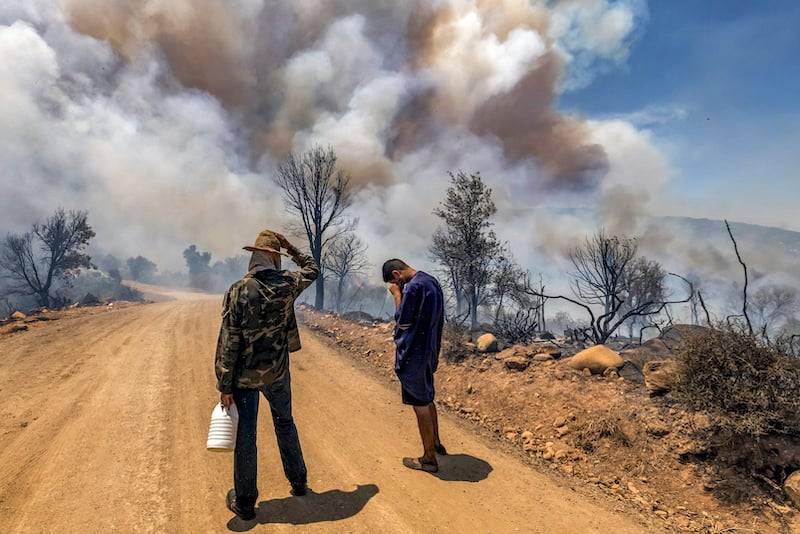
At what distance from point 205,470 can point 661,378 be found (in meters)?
4.99

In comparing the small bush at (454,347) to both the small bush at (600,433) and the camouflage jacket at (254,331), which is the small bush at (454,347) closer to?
the small bush at (600,433)

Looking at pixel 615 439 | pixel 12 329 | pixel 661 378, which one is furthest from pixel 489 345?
pixel 12 329

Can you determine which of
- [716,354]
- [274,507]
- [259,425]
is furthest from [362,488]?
[716,354]

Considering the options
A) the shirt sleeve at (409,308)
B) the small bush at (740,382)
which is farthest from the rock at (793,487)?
the shirt sleeve at (409,308)

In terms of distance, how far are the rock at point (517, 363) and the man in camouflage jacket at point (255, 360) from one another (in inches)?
165

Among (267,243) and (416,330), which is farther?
(416,330)

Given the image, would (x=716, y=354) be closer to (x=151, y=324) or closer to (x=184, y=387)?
(x=184, y=387)

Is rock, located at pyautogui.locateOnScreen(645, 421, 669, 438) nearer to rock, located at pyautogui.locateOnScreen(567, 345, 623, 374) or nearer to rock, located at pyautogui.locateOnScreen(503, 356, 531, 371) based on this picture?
rock, located at pyautogui.locateOnScreen(567, 345, 623, 374)

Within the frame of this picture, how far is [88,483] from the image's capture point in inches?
120

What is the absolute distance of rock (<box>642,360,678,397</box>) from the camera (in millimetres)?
4545

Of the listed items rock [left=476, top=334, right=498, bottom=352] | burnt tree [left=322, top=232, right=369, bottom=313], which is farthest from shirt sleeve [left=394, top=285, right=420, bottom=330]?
burnt tree [left=322, top=232, right=369, bottom=313]

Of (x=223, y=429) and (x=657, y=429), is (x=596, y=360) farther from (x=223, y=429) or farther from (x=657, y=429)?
(x=223, y=429)

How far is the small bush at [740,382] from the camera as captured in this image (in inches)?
142

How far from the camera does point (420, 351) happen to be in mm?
3811
